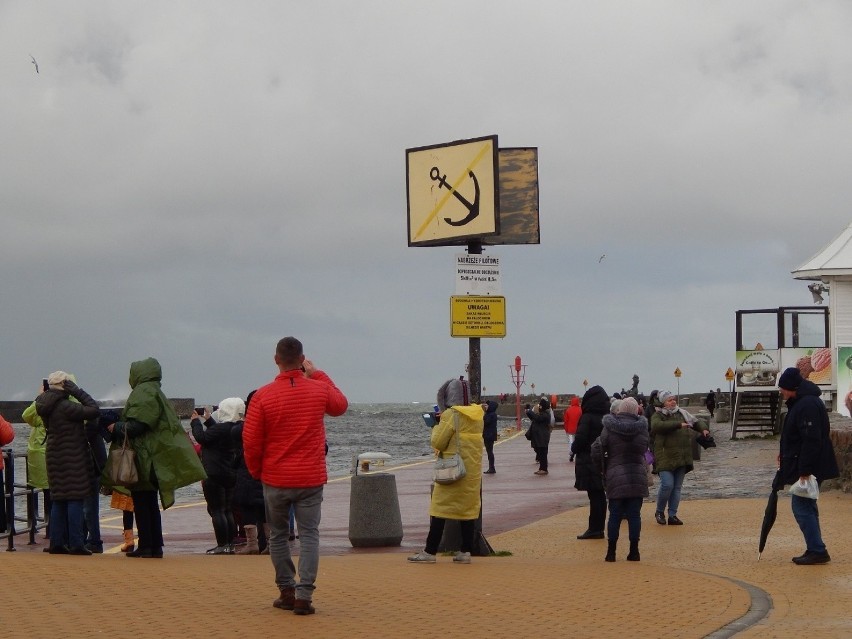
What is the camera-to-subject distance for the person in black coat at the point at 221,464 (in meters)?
13.8

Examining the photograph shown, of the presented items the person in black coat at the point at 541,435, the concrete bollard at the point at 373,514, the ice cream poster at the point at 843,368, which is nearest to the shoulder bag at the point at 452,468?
the concrete bollard at the point at 373,514

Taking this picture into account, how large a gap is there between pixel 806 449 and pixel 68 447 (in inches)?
267

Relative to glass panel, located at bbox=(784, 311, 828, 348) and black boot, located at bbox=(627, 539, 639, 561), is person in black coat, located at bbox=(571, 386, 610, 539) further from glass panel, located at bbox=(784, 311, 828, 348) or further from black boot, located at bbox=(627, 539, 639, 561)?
glass panel, located at bbox=(784, 311, 828, 348)

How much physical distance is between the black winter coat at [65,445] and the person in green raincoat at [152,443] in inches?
11.3

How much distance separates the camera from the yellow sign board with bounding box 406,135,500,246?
1466 centimetres

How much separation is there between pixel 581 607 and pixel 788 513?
867cm

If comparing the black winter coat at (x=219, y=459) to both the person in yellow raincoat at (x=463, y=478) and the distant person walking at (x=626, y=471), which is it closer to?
the person in yellow raincoat at (x=463, y=478)

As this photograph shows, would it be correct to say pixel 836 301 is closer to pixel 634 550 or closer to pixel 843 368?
pixel 843 368

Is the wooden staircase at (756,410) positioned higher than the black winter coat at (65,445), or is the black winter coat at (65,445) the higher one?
the black winter coat at (65,445)

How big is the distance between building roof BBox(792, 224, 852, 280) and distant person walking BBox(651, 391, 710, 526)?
947 inches

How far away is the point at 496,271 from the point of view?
1475cm

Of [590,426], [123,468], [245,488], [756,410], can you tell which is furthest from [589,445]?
[756,410]

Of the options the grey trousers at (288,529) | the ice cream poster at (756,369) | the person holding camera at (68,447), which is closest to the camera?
the grey trousers at (288,529)

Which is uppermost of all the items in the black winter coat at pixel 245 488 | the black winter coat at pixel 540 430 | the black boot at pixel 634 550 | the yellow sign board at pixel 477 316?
the yellow sign board at pixel 477 316
